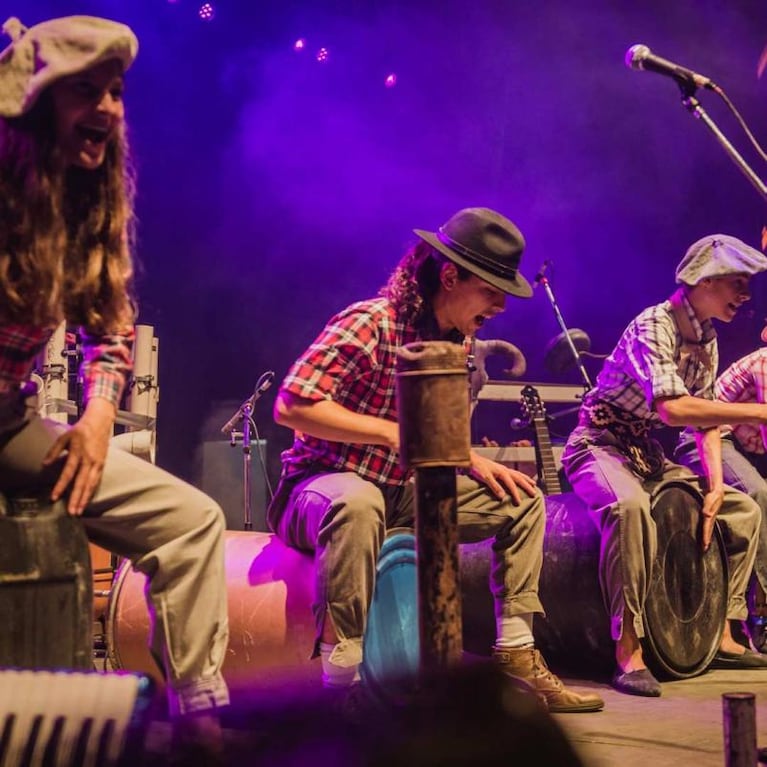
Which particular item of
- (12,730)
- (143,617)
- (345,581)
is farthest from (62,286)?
(143,617)

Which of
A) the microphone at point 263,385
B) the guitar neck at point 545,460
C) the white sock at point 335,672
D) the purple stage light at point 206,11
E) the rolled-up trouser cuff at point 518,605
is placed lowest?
the white sock at point 335,672

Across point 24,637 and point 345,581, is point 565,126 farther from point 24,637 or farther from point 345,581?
point 24,637

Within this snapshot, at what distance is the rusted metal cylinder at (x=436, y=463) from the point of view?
144 cm

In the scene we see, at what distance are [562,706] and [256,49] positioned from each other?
5.97 meters

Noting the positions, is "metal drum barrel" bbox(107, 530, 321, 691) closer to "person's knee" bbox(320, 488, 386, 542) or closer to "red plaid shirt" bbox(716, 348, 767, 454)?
"person's knee" bbox(320, 488, 386, 542)

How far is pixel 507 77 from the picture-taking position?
8.44m

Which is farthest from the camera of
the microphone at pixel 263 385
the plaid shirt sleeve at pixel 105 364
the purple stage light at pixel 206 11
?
the microphone at pixel 263 385

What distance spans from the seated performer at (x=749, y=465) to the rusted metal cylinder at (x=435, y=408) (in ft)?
11.7

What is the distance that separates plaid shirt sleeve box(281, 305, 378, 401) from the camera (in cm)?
310

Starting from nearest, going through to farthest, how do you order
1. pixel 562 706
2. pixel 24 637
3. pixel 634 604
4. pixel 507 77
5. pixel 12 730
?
pixel 12 730 < pixel 24 637 < pixel 562 706 < pixel 634 604 < pixel 507 77

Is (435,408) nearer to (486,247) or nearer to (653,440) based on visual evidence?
(486,247)

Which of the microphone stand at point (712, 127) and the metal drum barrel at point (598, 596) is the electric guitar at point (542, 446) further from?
the microphone stand at point (712, 127)

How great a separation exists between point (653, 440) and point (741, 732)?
9.30ft

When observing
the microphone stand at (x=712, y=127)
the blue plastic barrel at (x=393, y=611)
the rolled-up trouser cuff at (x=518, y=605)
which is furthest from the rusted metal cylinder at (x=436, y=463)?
the microphone stand at (x=712, y=127)
